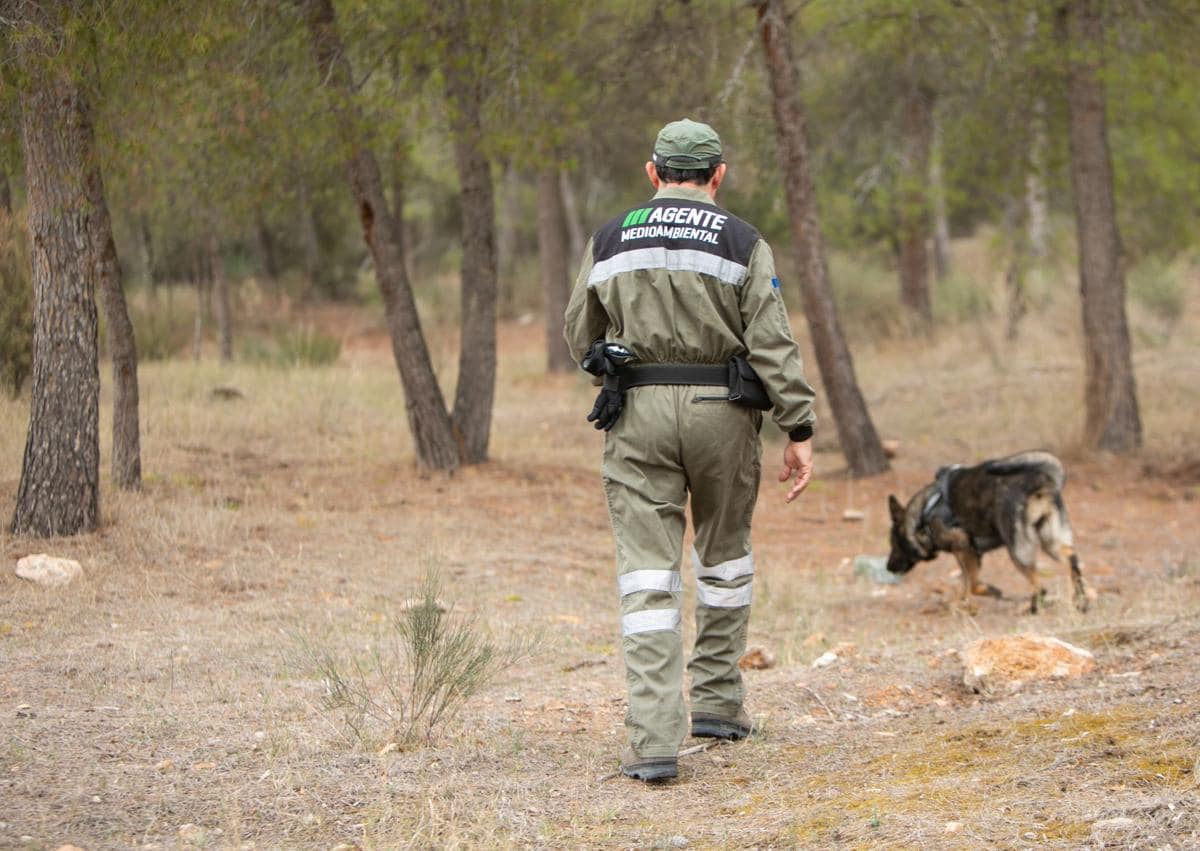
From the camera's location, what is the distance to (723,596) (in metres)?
4.91

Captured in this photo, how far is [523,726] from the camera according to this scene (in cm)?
531

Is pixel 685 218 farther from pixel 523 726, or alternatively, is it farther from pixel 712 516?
pixel 523 726

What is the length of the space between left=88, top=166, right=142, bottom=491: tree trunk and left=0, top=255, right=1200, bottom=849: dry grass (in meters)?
0.35

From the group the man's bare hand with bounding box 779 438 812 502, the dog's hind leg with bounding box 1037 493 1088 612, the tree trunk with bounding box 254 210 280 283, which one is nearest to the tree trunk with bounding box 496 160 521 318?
the tree trunk with bounding box 254 210 280 283

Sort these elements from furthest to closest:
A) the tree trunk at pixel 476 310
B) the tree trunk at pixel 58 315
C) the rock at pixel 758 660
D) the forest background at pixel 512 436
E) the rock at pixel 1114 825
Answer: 1. the tree trunk at pixel 476 310
2. the tree trunk at pixel 58 315
3. the rock at pixel 758 660
4. the forest background at pixel 512 436
5. the rock at pixel 1114 825

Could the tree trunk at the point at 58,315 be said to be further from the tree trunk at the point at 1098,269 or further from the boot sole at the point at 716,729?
the tree trunk at the point at 1098,269

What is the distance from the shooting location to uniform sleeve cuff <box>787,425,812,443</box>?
15.4 feet

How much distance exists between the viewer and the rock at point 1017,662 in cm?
570

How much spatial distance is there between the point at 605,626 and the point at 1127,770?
3.99 m

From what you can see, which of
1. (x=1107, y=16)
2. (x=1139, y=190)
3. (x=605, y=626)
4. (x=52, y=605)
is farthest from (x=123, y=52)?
(x=1139, y=190)

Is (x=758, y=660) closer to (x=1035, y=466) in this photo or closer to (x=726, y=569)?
(x=726, y=569)

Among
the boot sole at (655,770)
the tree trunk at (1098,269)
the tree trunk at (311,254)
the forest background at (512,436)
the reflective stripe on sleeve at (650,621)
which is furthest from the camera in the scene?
the tree trunk at (311,254)

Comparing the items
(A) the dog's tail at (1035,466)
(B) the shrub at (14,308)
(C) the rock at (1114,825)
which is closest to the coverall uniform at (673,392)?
(C) the rock at (1114,825)

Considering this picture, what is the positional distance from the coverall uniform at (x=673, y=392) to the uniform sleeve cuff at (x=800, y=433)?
0.03 meters
